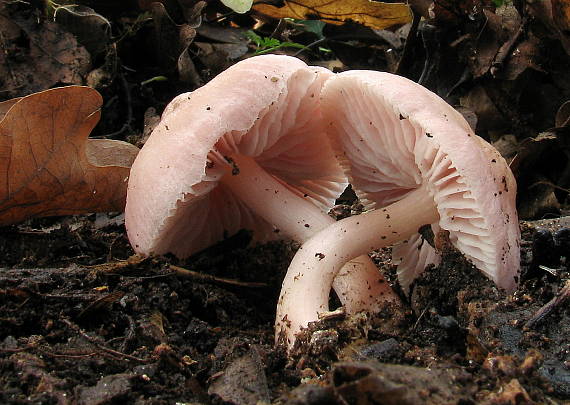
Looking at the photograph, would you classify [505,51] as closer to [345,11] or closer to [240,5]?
[345,11]

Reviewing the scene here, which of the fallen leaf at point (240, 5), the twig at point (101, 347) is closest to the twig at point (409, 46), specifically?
the fallen leaf at point (240, 5)

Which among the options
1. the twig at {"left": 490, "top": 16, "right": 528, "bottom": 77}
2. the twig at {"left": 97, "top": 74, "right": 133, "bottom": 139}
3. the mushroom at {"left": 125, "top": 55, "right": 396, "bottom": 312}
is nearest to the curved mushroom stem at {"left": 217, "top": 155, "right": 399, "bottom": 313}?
the mushroom at {"left": 125, "top": 55, "right": 396, "bottom": 312}

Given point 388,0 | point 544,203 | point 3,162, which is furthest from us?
point 388,0

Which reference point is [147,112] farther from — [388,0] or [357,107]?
[388,0]

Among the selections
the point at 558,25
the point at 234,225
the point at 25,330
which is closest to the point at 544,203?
the point at 558,25

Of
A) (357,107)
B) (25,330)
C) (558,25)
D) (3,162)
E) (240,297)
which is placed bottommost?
(240,297)

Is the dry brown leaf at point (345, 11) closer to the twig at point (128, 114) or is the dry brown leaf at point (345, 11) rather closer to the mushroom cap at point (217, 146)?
the twig at point (128, 114)

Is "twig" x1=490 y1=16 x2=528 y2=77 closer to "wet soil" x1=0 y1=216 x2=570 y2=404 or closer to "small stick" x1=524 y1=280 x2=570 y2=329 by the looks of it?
"wet soil" x1=0 y1=216 x2=570 y2=404

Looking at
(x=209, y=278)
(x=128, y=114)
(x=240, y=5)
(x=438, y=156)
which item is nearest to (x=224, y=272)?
(x=209, y=278)
